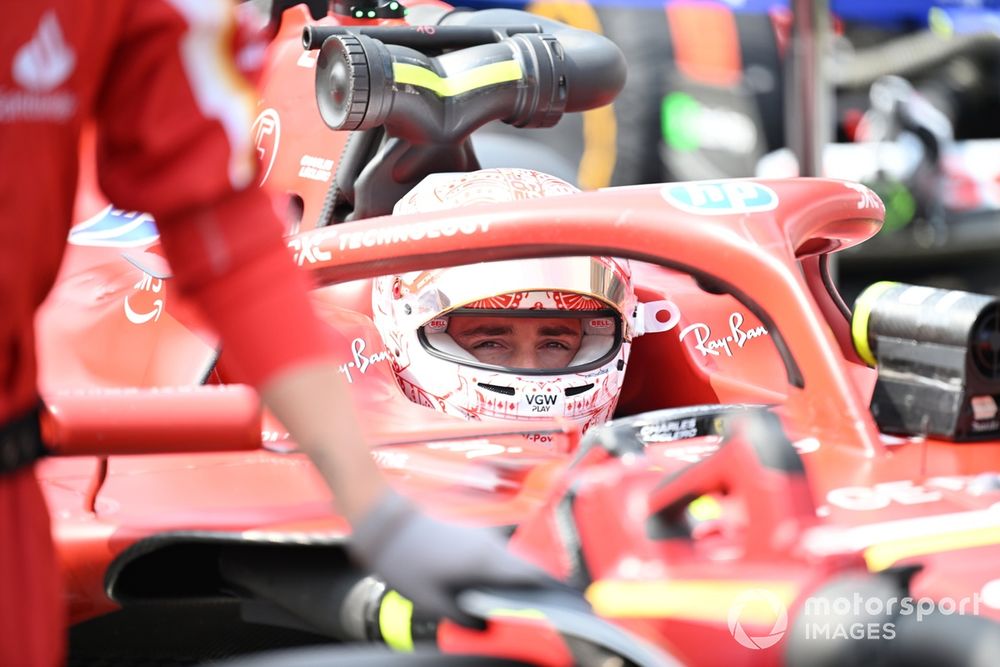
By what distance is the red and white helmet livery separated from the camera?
96.0 inches

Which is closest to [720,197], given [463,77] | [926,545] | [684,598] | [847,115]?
[463,77]

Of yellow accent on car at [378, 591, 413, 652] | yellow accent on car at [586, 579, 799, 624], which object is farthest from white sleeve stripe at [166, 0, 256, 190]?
yellow accent on car at [378, 591, 413, 652]

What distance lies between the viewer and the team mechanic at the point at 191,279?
3.54 feet

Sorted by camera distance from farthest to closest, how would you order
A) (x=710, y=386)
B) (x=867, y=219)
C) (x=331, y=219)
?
(x=331, y=219) → (x=710, y=386) → (x=867, y=219)

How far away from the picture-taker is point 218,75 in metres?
1.11

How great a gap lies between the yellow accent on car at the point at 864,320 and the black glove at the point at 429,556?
1.01 metres

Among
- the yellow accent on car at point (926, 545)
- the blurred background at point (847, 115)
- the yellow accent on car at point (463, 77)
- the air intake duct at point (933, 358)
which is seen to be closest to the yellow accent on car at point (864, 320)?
the air intake duct at point (933, 358)

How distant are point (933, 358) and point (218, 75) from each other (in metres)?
1.09

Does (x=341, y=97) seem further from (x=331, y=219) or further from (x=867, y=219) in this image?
(x=867, y=219)

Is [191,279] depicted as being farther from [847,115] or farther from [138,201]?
[847,115]

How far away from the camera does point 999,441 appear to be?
1.89 m

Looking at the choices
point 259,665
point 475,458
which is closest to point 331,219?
point 475,458

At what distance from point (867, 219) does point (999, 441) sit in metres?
0.63

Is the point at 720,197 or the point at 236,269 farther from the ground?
the point at 236,269
